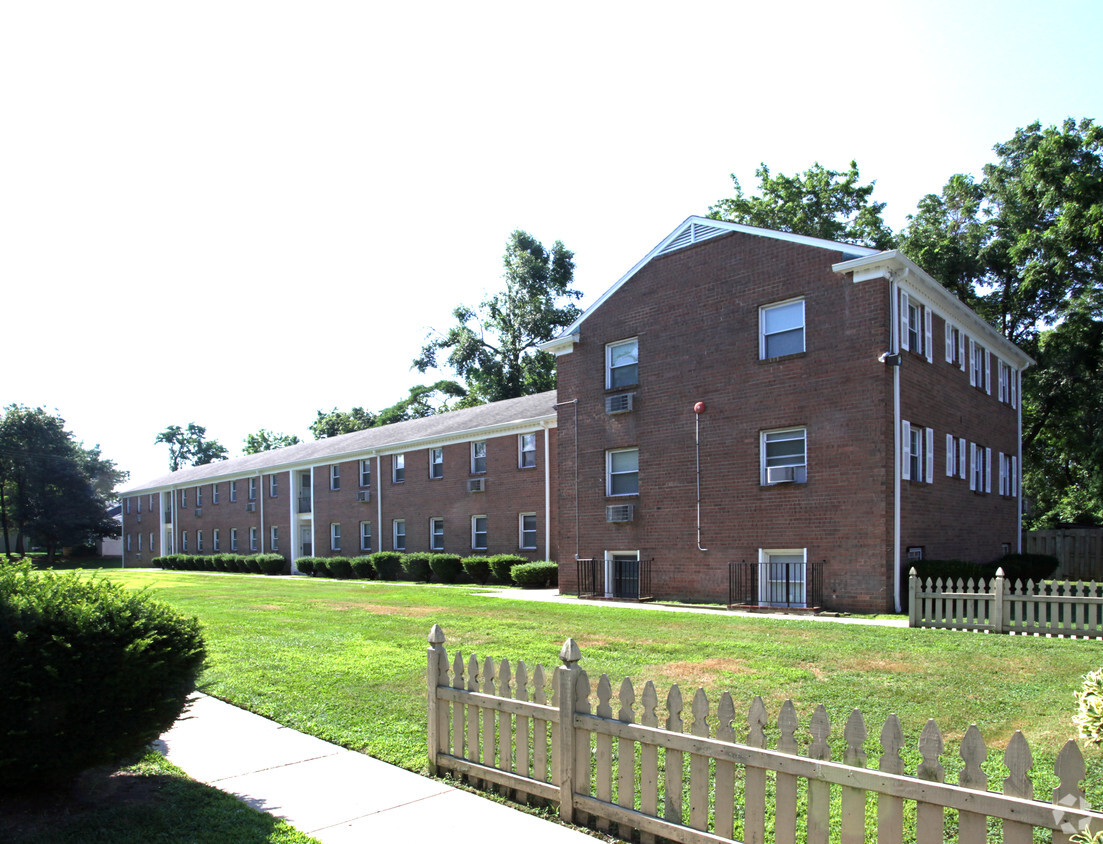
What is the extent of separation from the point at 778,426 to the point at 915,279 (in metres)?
4.47

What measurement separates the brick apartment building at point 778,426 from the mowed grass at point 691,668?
3666 millimetres

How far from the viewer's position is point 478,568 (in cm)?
3003

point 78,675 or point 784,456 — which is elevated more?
point 784,456

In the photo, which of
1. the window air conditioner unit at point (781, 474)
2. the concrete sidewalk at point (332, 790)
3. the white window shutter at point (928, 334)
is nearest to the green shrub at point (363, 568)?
the window air conditioner unit at point (781, 474)

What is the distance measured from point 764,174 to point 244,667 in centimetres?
3438

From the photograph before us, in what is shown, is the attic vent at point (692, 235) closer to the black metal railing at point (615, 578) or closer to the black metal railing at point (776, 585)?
the black metal railing at point (776, 585)

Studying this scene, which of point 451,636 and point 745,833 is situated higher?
point 745,833

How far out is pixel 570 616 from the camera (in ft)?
52.6

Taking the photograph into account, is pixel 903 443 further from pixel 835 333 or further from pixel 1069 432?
pixel 1069 432

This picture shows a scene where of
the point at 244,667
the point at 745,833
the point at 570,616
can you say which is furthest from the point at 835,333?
the point at 745,833

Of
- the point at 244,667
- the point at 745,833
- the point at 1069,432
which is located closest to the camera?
the point at 745,833

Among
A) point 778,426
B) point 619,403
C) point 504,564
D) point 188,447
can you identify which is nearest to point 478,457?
point 504,564

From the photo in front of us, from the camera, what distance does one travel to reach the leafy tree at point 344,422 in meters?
72.6

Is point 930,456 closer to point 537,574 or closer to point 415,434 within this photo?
point 537,574
